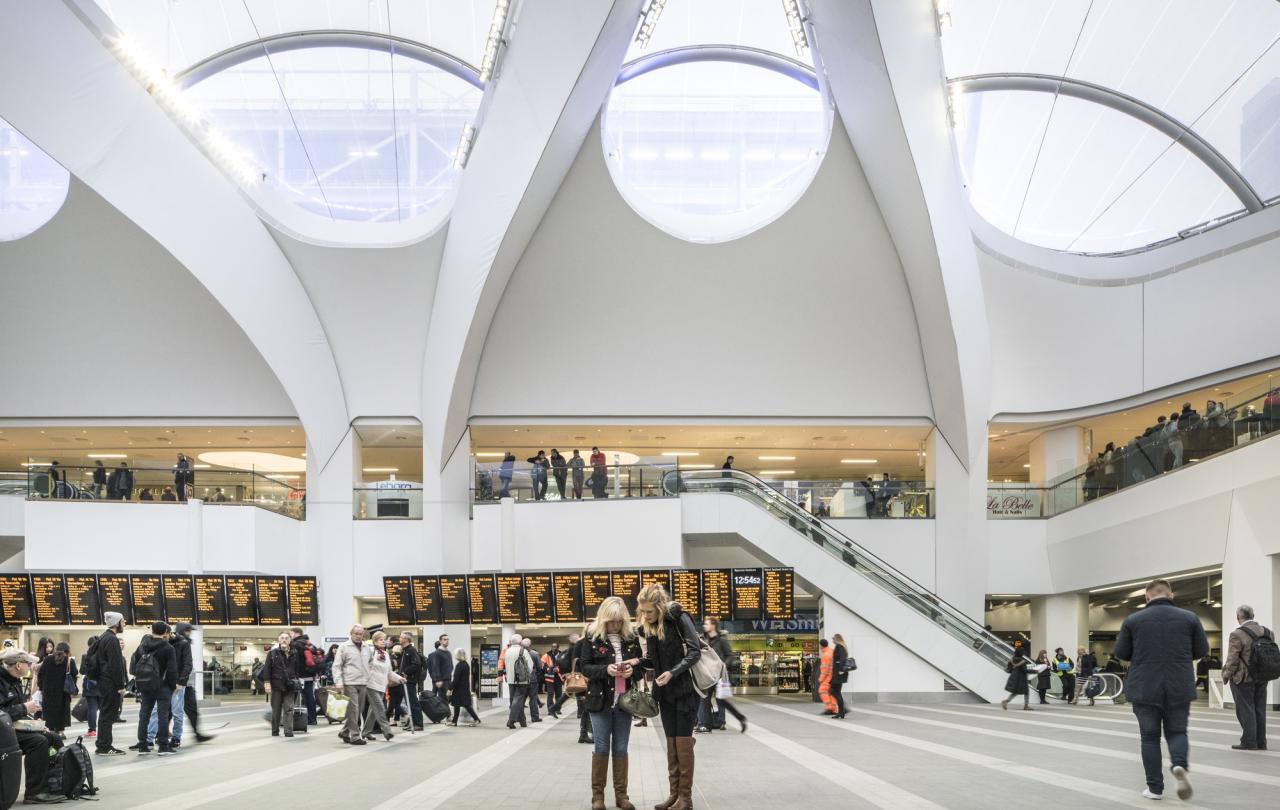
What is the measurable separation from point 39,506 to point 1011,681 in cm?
2234

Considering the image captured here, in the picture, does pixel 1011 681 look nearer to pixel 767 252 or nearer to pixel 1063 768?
pixel 767 252

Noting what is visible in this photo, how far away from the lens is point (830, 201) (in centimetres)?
2900

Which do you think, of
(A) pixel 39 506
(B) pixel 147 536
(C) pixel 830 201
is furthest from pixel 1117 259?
(A) pixel 39 506

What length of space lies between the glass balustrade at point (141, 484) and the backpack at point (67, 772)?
844 inches

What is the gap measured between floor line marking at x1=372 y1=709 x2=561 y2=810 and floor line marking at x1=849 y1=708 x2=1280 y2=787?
232 inches

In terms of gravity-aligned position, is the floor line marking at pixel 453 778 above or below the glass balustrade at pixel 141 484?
below

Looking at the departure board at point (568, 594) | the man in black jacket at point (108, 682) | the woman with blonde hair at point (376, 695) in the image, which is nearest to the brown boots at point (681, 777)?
the man in black jacket at point (108, 682)

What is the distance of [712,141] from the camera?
31672 mm

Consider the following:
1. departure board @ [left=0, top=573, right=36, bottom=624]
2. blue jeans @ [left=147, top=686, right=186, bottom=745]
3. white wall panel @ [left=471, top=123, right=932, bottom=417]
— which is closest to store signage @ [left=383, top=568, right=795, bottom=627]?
white wall panel @ [left=471, top=123, right=932, bottom=417]

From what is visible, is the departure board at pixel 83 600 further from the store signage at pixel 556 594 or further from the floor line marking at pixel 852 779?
the floor line marking at pixel 852 779

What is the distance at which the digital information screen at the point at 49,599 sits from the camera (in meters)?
28.2

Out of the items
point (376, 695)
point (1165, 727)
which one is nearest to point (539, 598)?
point (376, 695)

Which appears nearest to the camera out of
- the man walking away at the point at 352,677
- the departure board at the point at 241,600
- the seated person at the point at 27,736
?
the seated person at the point at 27,736

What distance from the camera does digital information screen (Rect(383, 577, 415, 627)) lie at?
97.9 ft
